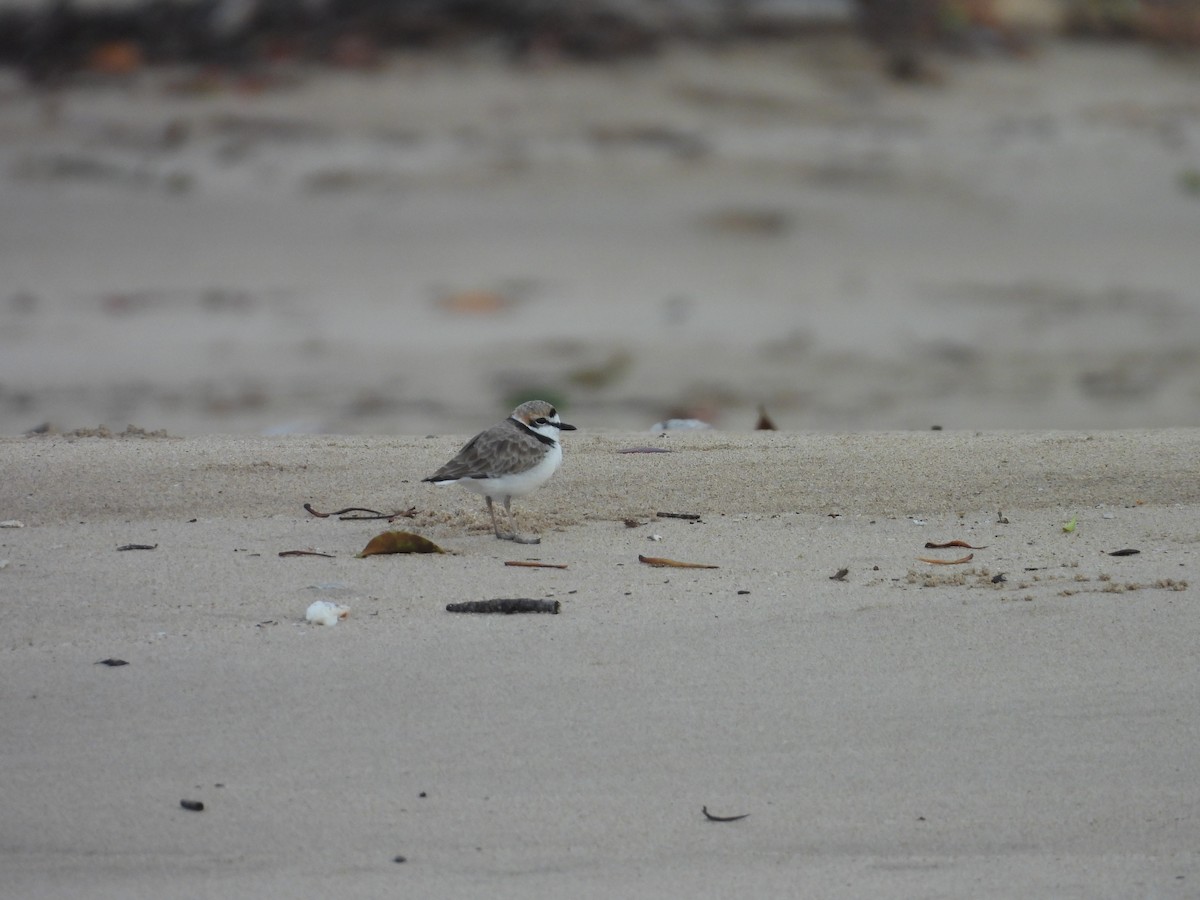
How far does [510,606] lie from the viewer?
10.3 feet

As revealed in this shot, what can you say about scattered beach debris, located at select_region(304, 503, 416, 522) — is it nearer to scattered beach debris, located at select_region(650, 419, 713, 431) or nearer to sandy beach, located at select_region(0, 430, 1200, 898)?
sandy beach, located at select_region(0, 430, 1200, 898)

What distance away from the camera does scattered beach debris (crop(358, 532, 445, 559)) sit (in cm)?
361

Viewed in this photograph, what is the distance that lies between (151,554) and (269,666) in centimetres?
95

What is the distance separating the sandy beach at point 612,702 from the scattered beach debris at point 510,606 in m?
0.03

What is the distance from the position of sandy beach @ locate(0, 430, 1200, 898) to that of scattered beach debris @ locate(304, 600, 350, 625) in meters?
0.03

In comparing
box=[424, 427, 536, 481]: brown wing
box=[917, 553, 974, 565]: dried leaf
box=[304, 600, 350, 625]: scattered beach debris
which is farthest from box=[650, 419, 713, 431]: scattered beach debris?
box=[304, 600, 350, 625]: scattered beach debris

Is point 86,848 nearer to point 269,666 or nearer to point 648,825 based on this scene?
point 269,666

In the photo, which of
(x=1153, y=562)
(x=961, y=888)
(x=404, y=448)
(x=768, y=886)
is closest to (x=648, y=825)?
(x=768, y=886)

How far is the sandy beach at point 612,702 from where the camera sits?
7.25 feet

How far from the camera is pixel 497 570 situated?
140 inches

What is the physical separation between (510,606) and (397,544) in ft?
2.04

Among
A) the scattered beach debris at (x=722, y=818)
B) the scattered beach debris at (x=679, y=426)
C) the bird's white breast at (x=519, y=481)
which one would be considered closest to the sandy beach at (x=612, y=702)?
the scattered beach debris at (x=722, y=818)

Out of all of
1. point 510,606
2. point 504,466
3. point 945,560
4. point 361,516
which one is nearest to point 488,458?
point 504,466

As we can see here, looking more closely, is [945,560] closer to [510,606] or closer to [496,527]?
[510,606]
